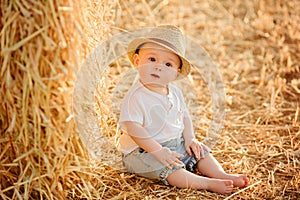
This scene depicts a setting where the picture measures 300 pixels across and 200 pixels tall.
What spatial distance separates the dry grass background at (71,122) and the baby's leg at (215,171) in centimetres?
5

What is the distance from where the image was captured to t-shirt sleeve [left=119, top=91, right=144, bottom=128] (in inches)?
103

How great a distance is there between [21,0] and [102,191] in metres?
1.01

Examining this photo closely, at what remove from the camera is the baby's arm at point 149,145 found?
2.62 m

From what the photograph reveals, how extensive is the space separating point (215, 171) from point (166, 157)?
0.94 ft

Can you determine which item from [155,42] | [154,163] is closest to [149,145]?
[154,163]

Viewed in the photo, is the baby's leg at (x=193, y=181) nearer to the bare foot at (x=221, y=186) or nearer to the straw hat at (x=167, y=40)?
the bare foot at (x=221, y=186)

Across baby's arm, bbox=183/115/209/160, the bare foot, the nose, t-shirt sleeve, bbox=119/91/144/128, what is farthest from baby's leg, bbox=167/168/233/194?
the nose

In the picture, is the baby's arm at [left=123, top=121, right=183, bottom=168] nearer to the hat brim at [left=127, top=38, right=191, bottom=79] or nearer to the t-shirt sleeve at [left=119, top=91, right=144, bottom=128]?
the t-shirt sleeve at [left=119, top=91, right=144, bottom=128]

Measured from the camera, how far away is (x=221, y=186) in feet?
8.63

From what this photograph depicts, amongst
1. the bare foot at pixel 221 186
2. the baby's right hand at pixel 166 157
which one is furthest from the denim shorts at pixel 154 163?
the bare foot at pixel 221 186

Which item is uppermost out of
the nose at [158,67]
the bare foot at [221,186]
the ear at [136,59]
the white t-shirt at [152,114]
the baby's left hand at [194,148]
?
the ear at [136,59]

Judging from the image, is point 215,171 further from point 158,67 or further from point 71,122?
point 71,122

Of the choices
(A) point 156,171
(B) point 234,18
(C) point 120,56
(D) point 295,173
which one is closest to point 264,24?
(B) point 234,18

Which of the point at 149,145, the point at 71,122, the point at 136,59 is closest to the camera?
the point at 71,122
